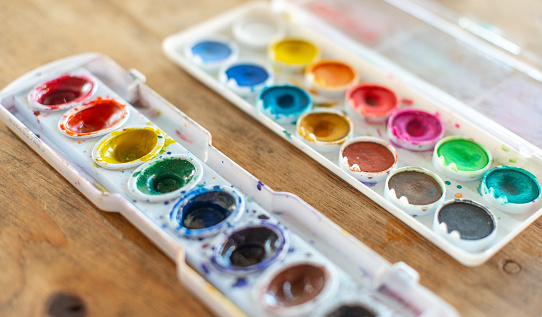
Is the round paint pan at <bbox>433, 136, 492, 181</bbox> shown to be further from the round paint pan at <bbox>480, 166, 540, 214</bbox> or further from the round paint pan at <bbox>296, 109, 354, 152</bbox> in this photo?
the round paint pan at <bbox>296, 109, 354, 152</bbox>

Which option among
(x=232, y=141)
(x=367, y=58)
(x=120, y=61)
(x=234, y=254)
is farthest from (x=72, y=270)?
(x=367, y=58)

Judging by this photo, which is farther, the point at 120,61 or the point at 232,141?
the point at 120,61

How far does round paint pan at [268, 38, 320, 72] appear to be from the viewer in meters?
1.59

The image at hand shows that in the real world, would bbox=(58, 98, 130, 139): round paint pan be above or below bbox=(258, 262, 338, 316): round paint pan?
above

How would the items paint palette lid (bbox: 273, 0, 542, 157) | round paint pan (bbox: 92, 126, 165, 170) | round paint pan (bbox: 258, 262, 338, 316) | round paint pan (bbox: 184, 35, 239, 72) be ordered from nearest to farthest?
round paint pan (bbox: 258, 262, 338, 316), round paint pan (bbox: 92, 126, 165, 170), paint palette lid (bbox: 273, 0, 542, 157), round paint pan (bbox: 184, 35, 239, 72)

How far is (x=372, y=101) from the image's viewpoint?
151 cm

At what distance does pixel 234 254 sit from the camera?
3.62 feet

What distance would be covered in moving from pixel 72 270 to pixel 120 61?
27.9 inches

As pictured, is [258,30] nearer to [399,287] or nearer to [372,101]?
[372,101]

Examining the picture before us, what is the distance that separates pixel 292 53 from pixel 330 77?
150mm

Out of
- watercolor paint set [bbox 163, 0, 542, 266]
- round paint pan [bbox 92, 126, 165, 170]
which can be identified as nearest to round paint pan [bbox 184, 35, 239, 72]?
watercolor paint set [bbox 163, 0, 542, 266]

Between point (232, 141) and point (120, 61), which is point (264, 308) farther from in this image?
point (120, 61)

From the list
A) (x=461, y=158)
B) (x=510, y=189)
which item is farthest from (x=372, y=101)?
(x=510, y=189)

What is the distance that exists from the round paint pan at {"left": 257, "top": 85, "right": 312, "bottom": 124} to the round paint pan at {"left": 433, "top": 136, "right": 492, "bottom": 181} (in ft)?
1.09
